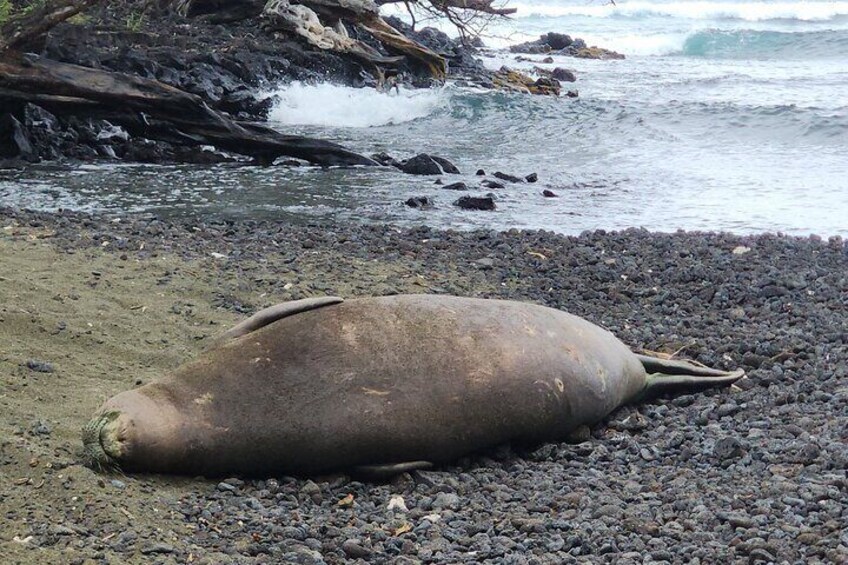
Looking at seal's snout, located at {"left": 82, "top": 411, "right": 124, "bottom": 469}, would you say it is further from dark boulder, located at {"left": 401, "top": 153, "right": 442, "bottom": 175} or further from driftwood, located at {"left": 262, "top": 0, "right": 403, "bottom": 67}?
driftwood, located at {"left": 262, "top": 0, "right": 403, "bottom": 67}

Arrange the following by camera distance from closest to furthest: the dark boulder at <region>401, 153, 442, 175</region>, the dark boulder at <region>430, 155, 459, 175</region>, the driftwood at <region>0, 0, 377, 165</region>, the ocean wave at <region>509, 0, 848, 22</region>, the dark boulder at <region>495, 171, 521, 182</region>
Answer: the driftwood at <region>0, 0, 377, 165</region> → the dark boulder at <region>495, 171, 521, 182</region> → the dark boulder at <region>401, 153, 442, 175</region> → the dark boulder at <region>430, 155, 459, 175</region> → the ocean wave at <region>509, 0, 848, 22</region>

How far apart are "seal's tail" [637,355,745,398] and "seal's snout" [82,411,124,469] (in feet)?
9.64

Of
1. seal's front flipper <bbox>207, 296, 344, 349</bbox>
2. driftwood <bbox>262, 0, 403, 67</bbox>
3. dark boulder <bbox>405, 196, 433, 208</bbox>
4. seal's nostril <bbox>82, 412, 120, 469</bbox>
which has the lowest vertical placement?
dark boulder <bbox>405, 196, 433, 208</bbox>

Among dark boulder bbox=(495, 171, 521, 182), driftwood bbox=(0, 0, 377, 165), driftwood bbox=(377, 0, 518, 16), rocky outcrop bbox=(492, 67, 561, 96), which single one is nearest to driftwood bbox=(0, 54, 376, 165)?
driftwood bbox=(0, 0, 377, 165)

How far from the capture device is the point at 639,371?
5.91m

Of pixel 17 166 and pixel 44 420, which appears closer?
pixel 44 420

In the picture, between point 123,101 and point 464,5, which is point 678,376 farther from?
point 464,5

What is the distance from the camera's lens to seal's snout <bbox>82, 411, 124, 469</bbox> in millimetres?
4277

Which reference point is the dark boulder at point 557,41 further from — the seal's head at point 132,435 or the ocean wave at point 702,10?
the seal's head at point 132,435

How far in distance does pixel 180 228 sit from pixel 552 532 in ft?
19.2

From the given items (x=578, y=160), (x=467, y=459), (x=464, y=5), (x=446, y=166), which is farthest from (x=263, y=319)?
(x=464, y=5)

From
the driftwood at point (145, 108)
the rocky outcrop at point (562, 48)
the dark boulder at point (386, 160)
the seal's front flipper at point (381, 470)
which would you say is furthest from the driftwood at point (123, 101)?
the rocky outcrop at point (562, 48)

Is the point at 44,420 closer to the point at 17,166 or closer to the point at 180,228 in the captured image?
the point at 180,228

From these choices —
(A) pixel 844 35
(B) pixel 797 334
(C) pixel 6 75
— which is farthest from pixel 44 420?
(A) pixel 844 35
